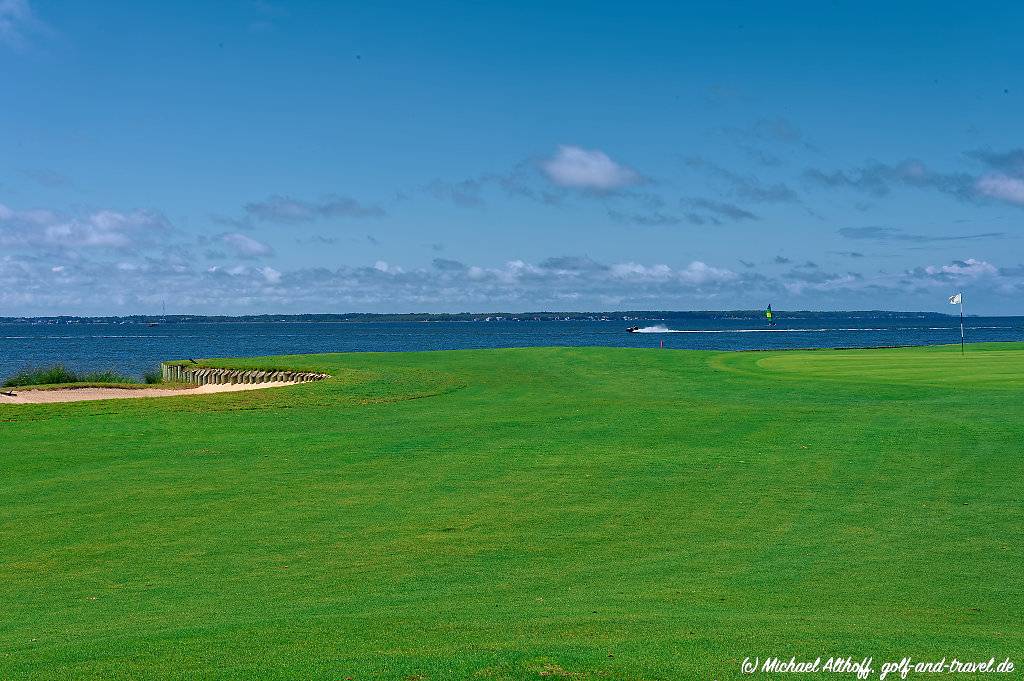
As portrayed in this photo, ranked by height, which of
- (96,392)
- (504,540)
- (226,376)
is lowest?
(504,540)

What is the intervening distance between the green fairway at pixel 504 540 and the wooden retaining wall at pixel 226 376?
41.8 ft

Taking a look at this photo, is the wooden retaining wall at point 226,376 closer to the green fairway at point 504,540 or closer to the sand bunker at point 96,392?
the sand bunker at point 96,392

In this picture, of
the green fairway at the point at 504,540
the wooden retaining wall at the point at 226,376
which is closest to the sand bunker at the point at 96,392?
the wooden retaining wall at the point at 226,376

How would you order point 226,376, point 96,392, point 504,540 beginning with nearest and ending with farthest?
point 504,540 < point 96,392 < point 226,376

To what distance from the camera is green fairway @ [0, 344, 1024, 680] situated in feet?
23.8

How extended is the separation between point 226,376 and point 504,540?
1190 inches

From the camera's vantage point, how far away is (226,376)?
39062 millimetres

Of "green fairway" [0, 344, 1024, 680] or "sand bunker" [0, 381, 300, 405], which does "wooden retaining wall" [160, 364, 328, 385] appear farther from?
"green fairway" [0, 344, 1024, 680]

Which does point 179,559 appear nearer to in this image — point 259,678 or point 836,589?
point 259,678

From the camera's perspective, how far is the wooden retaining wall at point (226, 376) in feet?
116

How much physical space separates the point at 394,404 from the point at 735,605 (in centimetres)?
1670

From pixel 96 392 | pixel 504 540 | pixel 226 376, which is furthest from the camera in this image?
pixel 226 376

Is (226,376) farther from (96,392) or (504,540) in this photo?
(504,540)

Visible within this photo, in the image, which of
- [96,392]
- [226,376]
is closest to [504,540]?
[96,392]
